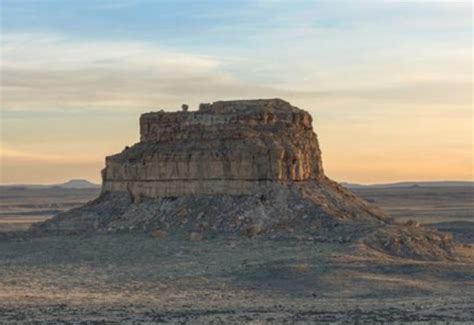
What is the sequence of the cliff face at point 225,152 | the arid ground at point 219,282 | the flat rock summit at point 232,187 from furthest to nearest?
the cliff face at point 225,152, the flat rock summit at point 232,187, the arid ground at point 219,282

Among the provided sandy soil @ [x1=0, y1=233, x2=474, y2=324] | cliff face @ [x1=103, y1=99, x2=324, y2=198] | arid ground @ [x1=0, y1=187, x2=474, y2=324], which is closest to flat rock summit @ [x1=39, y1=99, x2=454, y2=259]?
cliff face @ [x1=103, y1=99, x2=324, y2=198]

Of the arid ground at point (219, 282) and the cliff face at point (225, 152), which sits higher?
the cliff face at point (225, 152)

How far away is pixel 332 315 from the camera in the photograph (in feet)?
92.5

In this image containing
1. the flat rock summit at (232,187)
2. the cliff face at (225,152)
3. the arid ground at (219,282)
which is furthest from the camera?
the cliff face at (225,152)

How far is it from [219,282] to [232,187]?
35.1ft

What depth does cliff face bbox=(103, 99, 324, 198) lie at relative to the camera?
4547cm

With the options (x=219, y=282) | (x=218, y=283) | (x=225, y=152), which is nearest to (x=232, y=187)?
A: (x=225, y=152)

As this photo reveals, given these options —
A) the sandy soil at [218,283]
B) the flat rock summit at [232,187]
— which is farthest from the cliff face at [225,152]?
the sandy soil at [218,283]

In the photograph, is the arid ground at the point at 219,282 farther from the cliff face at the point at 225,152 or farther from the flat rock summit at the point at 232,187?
the cliff face at the point at 225,152

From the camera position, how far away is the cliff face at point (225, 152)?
4547 cm

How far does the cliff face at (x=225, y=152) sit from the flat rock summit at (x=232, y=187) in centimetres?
4

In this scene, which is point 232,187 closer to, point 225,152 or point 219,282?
point 225,152

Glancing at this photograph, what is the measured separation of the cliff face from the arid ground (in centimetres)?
378

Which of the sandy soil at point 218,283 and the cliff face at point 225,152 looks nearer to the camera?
the sandy soil at point 218,283
